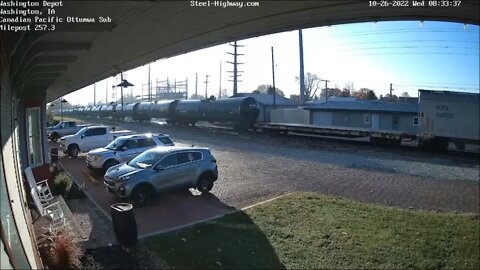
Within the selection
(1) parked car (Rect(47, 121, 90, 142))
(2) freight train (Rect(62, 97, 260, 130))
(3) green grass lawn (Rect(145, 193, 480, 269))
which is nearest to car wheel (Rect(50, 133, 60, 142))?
(1) parked car (Rect(47, 121, 90, 142))

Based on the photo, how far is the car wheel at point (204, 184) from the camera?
12.6 meters

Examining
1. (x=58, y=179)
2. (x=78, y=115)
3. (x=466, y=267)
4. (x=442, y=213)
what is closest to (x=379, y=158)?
(x=442, y=213)

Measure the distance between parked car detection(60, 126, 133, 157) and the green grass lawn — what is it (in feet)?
54.1

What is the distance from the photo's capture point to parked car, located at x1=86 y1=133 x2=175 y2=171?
16812mm

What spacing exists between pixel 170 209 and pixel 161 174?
4.50ft

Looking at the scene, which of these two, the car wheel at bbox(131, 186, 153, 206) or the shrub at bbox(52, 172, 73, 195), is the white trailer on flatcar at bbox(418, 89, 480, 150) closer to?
the car wheel at bbox(131, 186, 153, 206)

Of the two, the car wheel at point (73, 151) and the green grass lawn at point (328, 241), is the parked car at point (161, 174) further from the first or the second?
the car wheel at point (73, 151)

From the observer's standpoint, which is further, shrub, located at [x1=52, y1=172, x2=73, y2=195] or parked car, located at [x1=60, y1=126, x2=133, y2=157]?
parked car, located at [x1=60, y1=126, x2=133, y2=157]

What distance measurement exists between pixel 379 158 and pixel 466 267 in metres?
10.3

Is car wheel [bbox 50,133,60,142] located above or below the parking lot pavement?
above

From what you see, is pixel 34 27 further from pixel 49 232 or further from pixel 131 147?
pixel 131 147

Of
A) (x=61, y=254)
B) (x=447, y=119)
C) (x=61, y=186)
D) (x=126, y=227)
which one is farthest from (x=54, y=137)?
(x=447, y=119)

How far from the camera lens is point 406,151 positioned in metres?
18.2

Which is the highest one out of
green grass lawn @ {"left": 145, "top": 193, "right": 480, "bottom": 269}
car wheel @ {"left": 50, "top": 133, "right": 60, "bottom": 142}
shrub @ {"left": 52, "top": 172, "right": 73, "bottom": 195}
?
car wheel @ {"left": 50, "top": 133, "right": 60, "bottom": 142}
